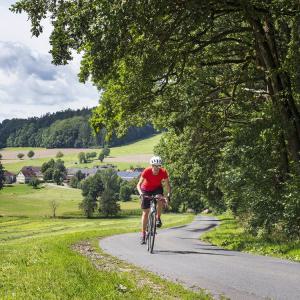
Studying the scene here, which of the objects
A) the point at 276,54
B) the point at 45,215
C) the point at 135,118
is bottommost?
the point at 45,215

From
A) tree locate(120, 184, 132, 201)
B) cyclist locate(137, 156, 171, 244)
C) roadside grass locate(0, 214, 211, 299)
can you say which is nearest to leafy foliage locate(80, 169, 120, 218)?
tree locate(120, 184, 132, 201)

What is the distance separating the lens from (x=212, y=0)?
13266 millimetres

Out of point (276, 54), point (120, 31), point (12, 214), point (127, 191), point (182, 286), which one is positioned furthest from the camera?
point (127, 191)

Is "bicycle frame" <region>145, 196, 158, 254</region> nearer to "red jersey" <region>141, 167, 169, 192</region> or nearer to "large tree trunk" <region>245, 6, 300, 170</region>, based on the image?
"red jersey" <region>141, 167, 169, 192</region>

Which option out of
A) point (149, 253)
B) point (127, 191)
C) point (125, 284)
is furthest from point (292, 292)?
point (127, 191)

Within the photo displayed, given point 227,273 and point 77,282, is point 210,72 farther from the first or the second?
point 77,282

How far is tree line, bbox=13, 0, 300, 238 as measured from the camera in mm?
12570

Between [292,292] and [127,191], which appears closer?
[292,292]

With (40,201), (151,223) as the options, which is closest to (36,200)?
(40,201)

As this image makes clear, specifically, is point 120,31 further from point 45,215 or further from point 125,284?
point 45,215

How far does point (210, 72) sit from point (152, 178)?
877 centimetres

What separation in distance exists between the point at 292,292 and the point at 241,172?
41.0 feet

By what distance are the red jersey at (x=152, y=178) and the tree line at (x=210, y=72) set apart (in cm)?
329

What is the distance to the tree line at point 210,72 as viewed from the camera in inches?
495
